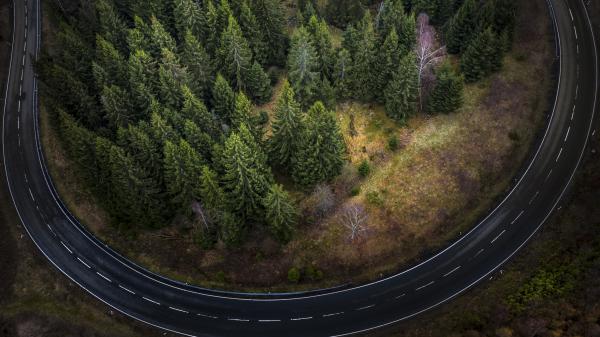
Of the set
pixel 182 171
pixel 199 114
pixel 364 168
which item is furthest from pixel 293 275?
pixel 199 114

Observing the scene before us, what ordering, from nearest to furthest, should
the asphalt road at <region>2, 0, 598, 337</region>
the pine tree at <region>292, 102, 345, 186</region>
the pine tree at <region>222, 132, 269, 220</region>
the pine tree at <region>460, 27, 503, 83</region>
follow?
1. the pine tree at <region>222, 132, 269, 220</region>
2. the asphalt road at <region>2, 0, 598, 337</region>
3. the pine tree at <region>292, 102, 345, 186</region>
4. the pine tree at <region>460, 27, 503, 83</region>

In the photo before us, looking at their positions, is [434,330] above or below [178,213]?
below

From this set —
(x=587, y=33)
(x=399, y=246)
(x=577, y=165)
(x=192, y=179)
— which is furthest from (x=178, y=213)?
(x=587, y=33)

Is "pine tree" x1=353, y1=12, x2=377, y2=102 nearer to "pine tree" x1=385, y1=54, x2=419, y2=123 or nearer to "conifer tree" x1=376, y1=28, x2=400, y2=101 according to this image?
"conifer tree" x1=376, y1=28, x2=400, y2=101

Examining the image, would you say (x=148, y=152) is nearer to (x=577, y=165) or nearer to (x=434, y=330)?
(x=434, y=330)

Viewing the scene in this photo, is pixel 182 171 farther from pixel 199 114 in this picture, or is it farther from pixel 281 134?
pixel 281 134

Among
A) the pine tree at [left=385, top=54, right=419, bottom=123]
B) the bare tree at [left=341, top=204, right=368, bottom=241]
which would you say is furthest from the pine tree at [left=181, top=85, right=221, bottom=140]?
the pine tree at [left=385, top=54, right=419, bottom=123]
